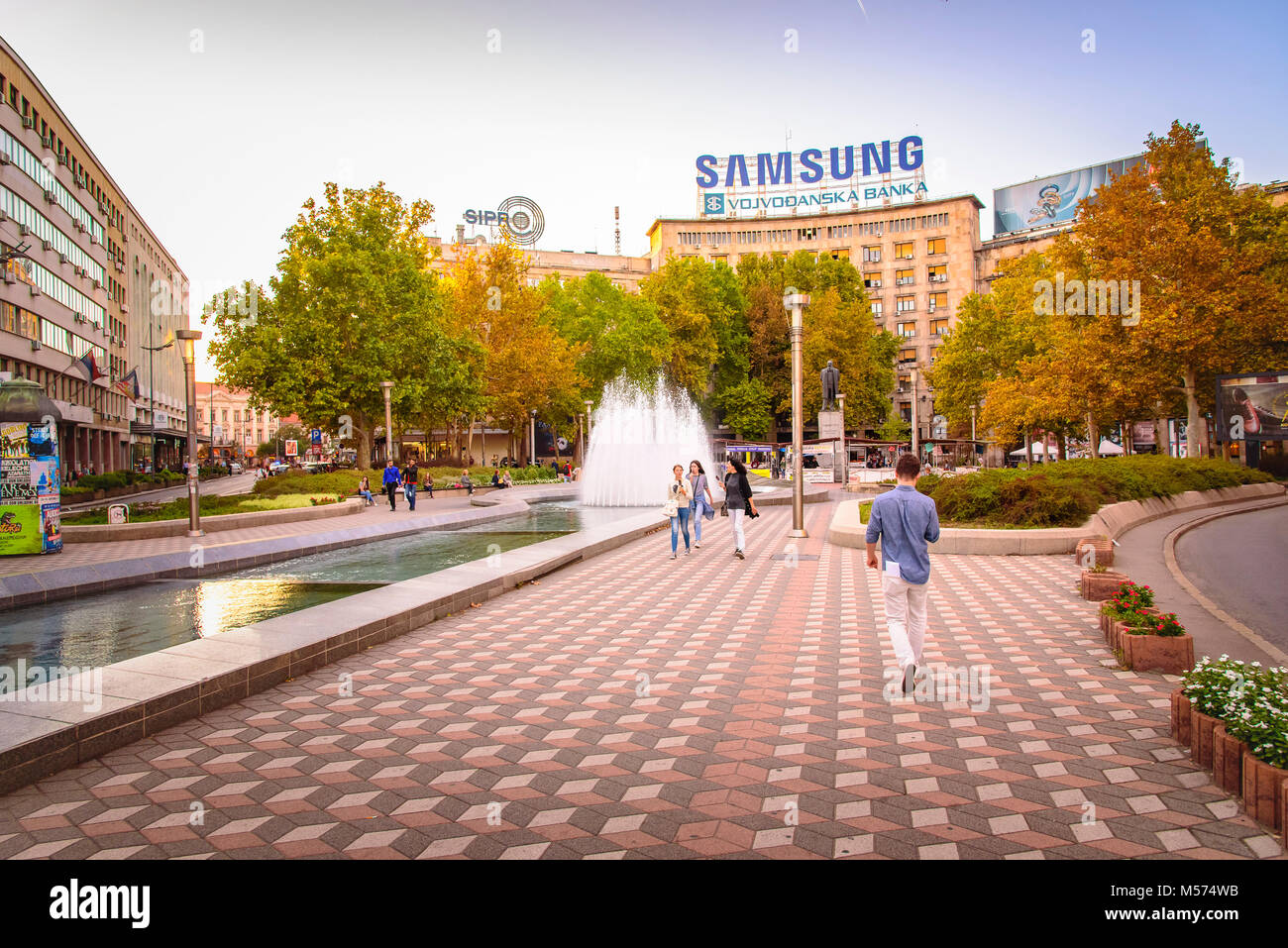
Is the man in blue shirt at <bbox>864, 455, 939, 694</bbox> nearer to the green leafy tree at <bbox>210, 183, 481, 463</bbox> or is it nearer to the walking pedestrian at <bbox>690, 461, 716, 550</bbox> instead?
the walking pedestrian at <bbox>690, 461, 716, 550</bbox>

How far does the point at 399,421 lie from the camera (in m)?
40.1

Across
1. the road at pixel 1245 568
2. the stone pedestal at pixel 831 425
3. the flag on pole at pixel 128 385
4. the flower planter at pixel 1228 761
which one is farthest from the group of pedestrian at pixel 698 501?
the flag on pole at pixel 128 385

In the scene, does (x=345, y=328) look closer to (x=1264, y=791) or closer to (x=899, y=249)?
(x=1264, y=791)

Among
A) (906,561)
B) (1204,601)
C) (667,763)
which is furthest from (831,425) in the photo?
(667,763)

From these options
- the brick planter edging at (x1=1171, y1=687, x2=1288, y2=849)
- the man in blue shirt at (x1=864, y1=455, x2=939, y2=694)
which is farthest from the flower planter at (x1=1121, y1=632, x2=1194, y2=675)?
the man in blue shirt at (x1=864, y1=455, x2=939, y2=694)

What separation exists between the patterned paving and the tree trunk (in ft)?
85.4

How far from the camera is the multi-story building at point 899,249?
259ft

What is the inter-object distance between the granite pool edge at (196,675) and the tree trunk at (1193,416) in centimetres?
2860

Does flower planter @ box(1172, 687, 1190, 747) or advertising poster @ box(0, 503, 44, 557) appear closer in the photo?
flower planter @ box(1172, 687, 1190, 747)

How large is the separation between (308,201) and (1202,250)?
34.7 m

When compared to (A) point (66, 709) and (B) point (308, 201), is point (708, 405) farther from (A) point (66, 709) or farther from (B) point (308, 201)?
(A) point (66, 709)

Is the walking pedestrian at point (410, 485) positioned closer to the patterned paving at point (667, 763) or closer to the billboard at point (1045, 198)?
the patterned paving at point (667, 763)

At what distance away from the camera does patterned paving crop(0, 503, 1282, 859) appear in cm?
386

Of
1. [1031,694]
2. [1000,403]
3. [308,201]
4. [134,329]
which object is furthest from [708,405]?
[1031,694]
